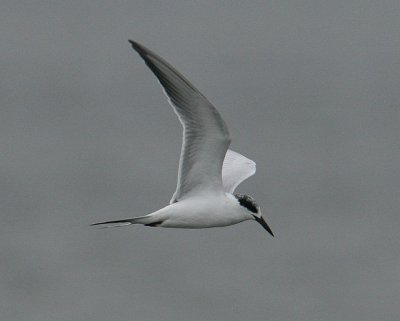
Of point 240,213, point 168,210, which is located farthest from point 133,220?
point 240,213

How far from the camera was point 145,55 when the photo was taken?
525 inches

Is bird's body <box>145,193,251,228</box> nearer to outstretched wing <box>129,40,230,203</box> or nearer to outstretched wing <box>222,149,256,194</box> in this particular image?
outstretched wing <box>129,40,230,203</box>

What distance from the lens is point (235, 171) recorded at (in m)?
17.4

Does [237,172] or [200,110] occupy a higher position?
[200,110]

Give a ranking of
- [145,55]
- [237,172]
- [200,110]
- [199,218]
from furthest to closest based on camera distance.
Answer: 1. [237,172]
2. [199,218]
3. [200,110]
4. [145,55]

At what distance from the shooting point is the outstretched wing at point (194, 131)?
538 inches

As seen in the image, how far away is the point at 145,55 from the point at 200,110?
4.05 feet

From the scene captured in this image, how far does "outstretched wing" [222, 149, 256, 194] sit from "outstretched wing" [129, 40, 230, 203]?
149 cm

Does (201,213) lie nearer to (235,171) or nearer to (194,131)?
(194,131)

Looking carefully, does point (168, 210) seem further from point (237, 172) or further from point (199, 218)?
point (237, 172)

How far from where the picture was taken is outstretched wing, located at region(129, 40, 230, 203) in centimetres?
1366

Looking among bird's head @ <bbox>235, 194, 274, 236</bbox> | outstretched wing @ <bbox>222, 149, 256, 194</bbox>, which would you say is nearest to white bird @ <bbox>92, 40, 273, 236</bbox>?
bird's head @ <bbox>235, 194, 274, 236</bbox>

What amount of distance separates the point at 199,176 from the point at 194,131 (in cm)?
82

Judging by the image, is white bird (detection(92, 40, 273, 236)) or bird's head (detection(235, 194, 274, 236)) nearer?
white bird (detection(92, 40, 273, 236))
